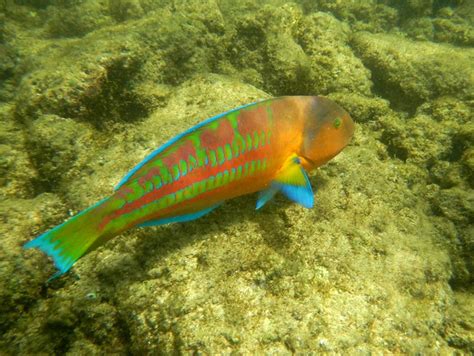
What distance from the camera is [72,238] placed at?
2027 mm

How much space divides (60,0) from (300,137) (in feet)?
33.8

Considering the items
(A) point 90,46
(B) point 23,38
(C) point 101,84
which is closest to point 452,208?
(C) point 101,84

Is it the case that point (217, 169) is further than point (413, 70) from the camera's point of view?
No

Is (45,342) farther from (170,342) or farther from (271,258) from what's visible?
(271,258)

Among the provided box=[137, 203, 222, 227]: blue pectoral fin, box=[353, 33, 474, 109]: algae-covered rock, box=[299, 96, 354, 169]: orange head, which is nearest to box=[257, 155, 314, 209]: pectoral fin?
box=[299, 96, 354, 169]: orange head

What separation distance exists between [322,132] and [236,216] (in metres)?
1.07

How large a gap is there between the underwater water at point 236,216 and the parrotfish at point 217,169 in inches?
16.7

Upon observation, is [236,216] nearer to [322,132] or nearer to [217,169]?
[217,169]

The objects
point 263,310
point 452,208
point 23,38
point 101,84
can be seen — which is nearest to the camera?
point 263,310

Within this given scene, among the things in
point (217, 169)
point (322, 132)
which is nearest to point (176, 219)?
point (217, 169)

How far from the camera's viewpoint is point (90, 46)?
171 inches

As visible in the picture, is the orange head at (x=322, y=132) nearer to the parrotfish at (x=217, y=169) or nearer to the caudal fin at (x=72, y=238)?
the parrotfish at (x=217, y=169)

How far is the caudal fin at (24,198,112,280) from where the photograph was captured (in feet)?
6.51

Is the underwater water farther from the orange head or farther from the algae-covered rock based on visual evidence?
the orange head
